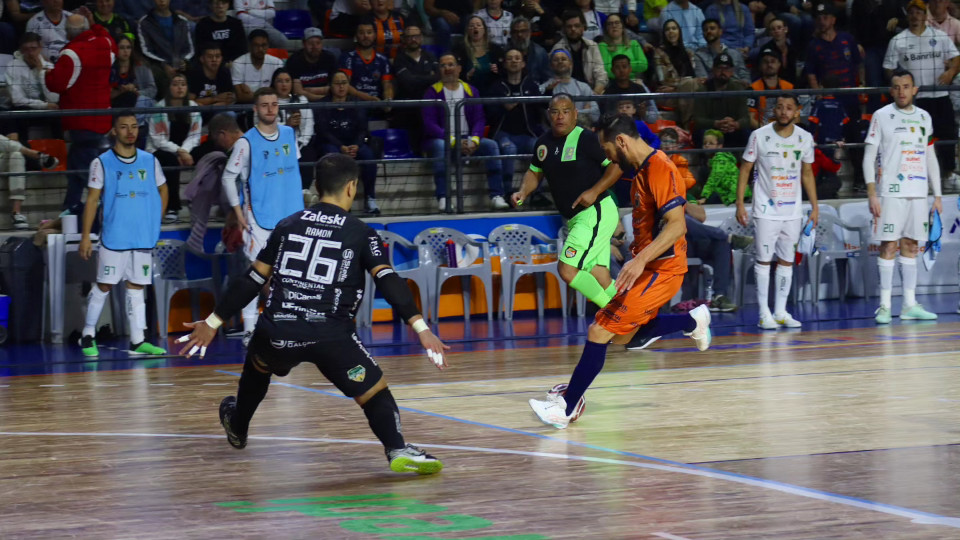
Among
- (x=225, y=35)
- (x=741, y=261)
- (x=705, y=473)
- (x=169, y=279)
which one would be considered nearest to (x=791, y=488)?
(x=705, y=473)

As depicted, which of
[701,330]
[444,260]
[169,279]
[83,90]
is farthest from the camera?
[444,260]

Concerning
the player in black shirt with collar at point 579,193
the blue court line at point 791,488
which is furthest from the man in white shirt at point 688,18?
the blue court line at point 791,488

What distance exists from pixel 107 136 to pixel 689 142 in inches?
274

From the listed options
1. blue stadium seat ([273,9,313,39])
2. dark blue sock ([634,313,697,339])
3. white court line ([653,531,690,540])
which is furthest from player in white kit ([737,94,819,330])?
white court line ([653,531,690,540])

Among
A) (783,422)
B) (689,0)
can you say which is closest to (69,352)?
(783,422)

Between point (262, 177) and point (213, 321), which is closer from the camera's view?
point (213, 321)

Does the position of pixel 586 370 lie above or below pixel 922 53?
below

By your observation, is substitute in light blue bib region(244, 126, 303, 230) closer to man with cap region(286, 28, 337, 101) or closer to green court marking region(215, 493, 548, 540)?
man with cap region(286, 28, 337, 101)

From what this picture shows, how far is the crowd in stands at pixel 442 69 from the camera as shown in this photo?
1451 centimetres

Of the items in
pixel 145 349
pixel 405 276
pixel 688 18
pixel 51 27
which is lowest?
pixel 145 349

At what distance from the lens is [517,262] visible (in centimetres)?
1484

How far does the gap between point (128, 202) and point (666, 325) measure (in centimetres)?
622

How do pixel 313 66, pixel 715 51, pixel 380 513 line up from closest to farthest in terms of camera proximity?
pixel 380 513
pixel 313 66
pixel 715 51

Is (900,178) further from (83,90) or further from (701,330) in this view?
(83,90)
